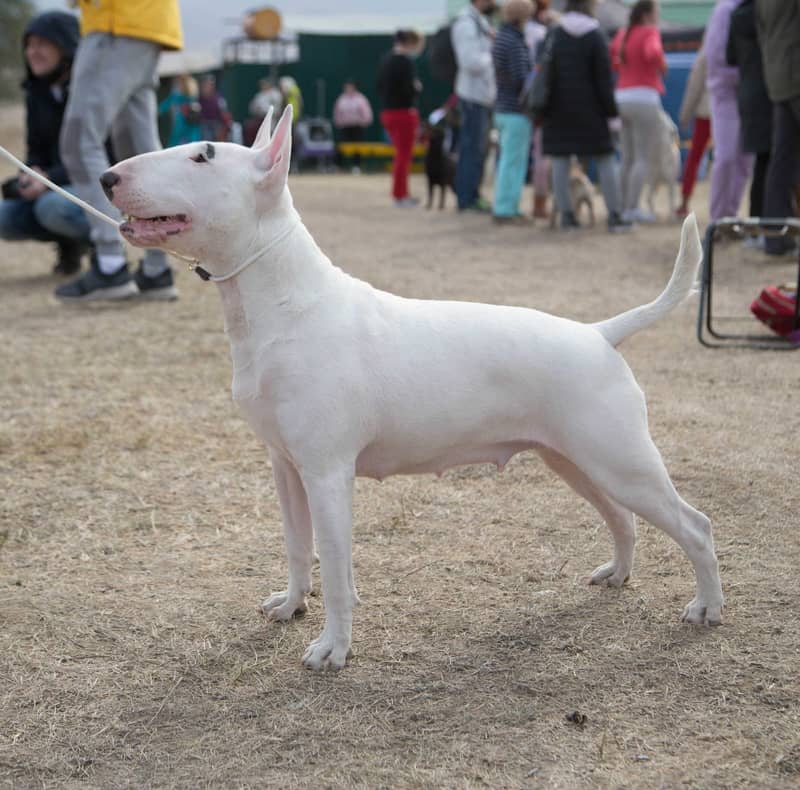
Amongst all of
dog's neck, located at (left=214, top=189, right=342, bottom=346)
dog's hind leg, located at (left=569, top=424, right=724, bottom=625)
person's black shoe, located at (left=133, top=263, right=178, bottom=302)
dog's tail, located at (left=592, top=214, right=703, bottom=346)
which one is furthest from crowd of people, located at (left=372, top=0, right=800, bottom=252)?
dog's neck, located at (left=214, top=189, right=342, bottom=346)

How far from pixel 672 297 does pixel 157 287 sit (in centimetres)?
520

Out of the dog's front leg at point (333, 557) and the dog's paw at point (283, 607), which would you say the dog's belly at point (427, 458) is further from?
the dog's paw at point (283, 607)

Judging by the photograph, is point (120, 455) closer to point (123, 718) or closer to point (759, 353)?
point (123, 718)

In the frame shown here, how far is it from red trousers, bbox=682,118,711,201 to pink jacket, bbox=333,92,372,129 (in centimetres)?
1297

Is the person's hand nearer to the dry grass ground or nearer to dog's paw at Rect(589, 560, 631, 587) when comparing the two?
the dry grass ground

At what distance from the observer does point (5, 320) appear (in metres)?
7.00

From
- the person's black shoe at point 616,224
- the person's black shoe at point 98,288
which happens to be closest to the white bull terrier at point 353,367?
the person's black shoe at point 98,288

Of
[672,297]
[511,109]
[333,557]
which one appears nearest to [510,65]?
[511,109]

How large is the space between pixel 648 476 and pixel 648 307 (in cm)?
45

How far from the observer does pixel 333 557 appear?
8.59ft

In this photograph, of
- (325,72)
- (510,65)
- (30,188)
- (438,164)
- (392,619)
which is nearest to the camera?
(392,619)

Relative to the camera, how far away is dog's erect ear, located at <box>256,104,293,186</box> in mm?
2510

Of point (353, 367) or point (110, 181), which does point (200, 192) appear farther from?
point (353, 367)

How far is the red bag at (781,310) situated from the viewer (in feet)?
18.8
